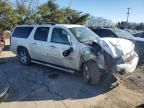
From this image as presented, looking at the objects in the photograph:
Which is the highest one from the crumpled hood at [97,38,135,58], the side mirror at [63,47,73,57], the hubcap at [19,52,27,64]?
the crumpled hood at [97,38,135,58]

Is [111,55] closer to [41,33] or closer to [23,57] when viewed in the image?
[41,33]

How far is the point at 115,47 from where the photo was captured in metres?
8.28

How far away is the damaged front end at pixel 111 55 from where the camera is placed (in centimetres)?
802

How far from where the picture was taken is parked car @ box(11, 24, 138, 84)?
8.15 metres

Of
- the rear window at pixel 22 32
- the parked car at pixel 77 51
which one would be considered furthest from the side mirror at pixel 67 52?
the rear window at pixel 22 32

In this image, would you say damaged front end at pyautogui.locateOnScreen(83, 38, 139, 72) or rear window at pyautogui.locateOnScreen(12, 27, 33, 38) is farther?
rear window at pyautogui.locateOnScreen(12, 27, 33, 38)

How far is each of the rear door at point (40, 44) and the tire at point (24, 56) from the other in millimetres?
433

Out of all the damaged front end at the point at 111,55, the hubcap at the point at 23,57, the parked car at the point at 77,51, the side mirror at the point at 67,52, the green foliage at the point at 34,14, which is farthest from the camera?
the green foliage at the point at 34,14

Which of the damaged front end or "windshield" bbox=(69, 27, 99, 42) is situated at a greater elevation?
"windshield" bbox=(69, 27, 99, 42)

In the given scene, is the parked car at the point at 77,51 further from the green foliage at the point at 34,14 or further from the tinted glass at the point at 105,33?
the green foliage at the point at 34,14

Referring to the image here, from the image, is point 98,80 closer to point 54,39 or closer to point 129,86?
point 129,86

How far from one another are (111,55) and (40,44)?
11.2 feet

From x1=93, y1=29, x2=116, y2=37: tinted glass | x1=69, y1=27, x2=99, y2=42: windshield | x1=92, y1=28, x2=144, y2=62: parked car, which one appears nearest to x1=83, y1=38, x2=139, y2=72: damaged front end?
x1=69, y1=27, x2=99, y2=42: windshield

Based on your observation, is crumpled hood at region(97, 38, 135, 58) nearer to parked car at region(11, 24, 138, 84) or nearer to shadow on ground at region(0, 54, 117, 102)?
parked car at region(11, 24, 138, 84)
